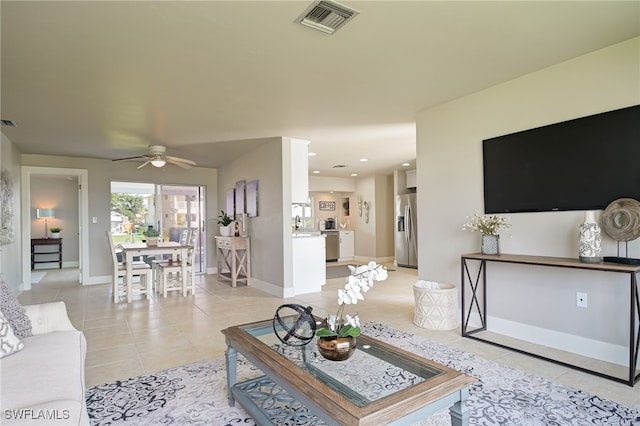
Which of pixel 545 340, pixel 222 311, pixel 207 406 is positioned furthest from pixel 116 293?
pixel 545 340

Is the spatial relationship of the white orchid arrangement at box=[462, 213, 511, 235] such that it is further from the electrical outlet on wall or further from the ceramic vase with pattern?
the ceramic vase with pattern

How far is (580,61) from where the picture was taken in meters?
2.75

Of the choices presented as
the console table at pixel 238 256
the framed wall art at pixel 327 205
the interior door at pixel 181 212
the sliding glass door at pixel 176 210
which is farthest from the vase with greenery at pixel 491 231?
the framed wall art at pixel 327 205

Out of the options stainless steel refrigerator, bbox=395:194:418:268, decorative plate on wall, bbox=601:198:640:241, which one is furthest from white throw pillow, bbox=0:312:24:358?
stainless steel refrigerator, bbox=395:194:418:268

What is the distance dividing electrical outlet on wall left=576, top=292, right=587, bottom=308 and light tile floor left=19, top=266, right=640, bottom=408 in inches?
21.1

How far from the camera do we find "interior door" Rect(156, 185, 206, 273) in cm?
762

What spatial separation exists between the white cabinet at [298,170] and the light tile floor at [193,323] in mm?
1522

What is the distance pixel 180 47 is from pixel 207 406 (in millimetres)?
2396

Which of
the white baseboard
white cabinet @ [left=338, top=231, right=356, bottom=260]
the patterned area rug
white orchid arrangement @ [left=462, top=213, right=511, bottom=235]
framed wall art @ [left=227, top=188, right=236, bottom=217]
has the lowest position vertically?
the patterned area rug

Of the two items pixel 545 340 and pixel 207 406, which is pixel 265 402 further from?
pixel 545 340

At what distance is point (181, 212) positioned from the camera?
7.84 meters

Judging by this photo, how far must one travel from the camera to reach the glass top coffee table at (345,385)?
1.26 metres

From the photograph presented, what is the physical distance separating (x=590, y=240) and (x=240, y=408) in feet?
8.73

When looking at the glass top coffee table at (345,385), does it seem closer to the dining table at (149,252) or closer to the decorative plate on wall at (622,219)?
the decorative plate on wall at (622,219)
